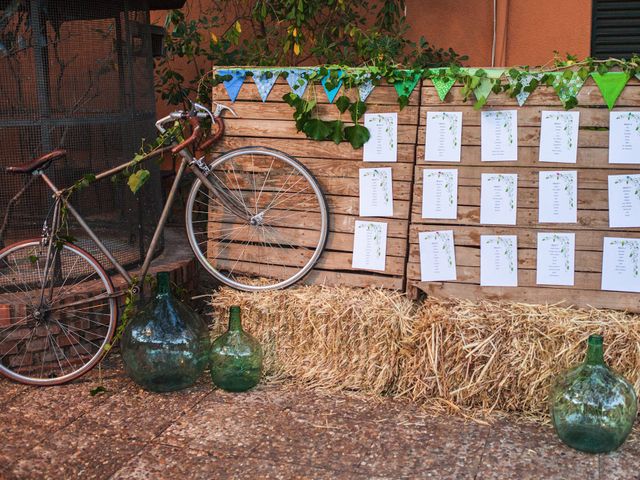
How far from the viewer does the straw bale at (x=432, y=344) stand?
13.8ft

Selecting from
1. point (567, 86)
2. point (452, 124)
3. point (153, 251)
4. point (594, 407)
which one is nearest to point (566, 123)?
point (567, 86)

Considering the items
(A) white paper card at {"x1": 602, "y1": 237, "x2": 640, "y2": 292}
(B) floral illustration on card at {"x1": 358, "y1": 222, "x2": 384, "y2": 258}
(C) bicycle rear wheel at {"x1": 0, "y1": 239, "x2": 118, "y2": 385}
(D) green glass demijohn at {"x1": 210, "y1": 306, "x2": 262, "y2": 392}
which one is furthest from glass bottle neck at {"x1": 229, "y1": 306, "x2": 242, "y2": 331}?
(A) white paper card at {"x1": 602, "y1": 237, "x2": 640, "y2": 292}

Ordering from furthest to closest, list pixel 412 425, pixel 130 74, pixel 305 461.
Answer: pixel 130 74
pixel 412 425
pixel 305 461

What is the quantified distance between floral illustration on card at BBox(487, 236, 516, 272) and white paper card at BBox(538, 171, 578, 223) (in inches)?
8.6

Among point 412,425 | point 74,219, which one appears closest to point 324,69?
point 74,219

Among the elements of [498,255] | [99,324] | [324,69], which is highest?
[324,69]

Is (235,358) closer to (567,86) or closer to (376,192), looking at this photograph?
(376,192)

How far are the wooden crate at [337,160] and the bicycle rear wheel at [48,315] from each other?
1159 millimetres

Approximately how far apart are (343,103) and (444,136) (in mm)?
594

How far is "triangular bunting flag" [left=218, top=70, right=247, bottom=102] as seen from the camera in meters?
4.82

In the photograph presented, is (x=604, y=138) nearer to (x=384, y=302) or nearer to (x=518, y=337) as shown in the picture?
(x=518, y=337)

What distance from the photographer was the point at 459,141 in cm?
445

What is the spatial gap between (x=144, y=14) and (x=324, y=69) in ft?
5.45

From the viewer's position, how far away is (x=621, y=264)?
4301 millimetres
